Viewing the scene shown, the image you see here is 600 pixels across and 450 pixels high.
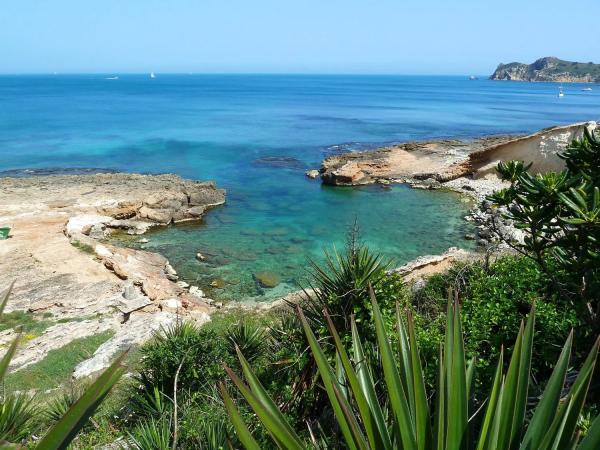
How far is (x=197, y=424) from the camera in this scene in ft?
16.5

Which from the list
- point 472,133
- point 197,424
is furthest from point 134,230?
point 472,133

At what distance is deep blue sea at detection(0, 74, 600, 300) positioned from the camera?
19.7 metres

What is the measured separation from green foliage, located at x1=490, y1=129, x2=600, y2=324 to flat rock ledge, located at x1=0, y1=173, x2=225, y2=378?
18.3 feet

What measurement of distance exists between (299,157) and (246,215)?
15013 mm

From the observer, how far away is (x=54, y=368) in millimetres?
10234

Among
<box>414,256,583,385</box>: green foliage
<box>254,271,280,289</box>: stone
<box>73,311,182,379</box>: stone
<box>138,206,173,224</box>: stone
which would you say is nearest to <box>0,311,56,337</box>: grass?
<box>73,311,182,379</box>: stone

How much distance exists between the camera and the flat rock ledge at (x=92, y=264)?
40.1 feet

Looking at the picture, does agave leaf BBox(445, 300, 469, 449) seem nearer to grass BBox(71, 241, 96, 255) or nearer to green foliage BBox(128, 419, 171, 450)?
green foliage BBox(128, 419, 171, 450)

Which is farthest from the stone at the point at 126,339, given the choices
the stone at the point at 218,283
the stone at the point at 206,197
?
the stone at the point at 206,197

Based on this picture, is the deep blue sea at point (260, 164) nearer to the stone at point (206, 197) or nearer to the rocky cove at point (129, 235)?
the rocky cove at point (129, 235)

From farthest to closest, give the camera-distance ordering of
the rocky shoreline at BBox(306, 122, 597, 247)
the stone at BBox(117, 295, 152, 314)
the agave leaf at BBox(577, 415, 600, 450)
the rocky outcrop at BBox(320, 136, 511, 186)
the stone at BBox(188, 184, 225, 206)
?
the rocky outcrop at BBox(320, 136, 511, 186), the rocky shoreline at BBox(306, 122, 597, 247), the stone at BBox(188, 184, 225, 206), the stone at BBox(117, 295, 152, 314), the agave leaf at BBox(577, 415, 600, 450)

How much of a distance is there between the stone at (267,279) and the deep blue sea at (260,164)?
0.77 ft

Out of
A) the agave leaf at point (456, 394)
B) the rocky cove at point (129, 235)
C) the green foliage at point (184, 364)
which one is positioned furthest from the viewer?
the rocky cove at point (129, 235)

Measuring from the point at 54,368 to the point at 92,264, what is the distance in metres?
6.98
